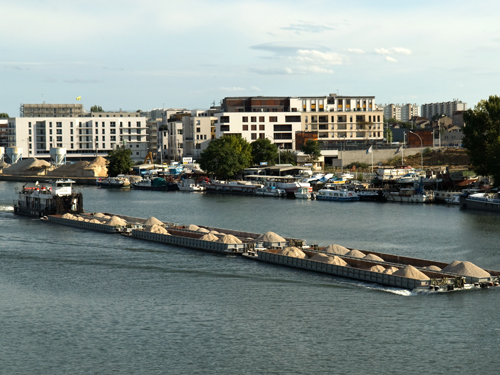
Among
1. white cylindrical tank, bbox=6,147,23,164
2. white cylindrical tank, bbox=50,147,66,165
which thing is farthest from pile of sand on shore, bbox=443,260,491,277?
white cylindrical tank, bbox=6,147,23,164

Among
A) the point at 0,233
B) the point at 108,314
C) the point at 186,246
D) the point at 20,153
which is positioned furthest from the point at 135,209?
the point at 20,153

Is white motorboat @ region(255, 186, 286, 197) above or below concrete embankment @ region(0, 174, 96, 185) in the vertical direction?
below

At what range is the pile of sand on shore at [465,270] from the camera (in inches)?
1292

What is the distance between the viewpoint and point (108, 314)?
29312 millimetres

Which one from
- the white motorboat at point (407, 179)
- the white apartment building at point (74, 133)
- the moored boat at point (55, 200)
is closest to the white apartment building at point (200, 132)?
the white apartment building at point (74, 133)

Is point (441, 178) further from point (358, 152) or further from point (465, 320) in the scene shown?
point (465, 320)

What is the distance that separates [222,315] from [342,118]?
112418mm

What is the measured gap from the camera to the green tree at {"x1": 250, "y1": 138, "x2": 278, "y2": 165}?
4742 inches

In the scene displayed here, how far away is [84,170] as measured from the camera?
136 metres

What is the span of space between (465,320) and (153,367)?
12.9m

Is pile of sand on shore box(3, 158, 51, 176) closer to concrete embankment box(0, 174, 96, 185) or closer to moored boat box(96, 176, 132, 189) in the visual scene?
concrete embankment box(0, 174, 96, 185)

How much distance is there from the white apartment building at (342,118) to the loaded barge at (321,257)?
273 ft

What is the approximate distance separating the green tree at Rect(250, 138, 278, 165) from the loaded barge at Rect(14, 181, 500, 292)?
63.8m

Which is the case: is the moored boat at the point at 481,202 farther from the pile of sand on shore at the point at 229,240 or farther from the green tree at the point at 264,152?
the green tree at the point at 264,152
